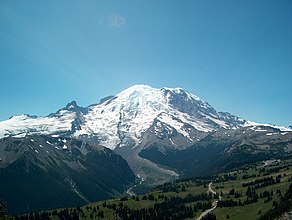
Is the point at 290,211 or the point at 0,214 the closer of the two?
the point at 0,214

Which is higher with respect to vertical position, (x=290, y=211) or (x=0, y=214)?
(x=0, y=214)

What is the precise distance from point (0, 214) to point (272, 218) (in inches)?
4873

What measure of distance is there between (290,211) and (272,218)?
648 inches

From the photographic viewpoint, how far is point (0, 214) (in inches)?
3034

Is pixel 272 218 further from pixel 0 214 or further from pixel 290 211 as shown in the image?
pixel 0 214

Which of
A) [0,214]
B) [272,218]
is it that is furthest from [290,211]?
[0,214]

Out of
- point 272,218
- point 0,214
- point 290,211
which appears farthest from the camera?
point 272,218

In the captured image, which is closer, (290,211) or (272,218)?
(290,211)

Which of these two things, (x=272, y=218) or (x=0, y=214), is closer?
(x=0, y=214)

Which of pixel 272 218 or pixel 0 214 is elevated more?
pixel 0 214

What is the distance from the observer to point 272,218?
167 m

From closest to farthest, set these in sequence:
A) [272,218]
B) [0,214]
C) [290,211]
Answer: [0,214] → [290,211] → [272,218]
